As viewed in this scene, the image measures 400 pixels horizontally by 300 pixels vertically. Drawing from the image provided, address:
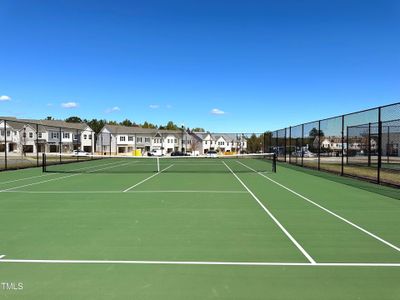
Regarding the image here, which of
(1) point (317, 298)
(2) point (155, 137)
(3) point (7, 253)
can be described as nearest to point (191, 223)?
(3) point (7, 253)

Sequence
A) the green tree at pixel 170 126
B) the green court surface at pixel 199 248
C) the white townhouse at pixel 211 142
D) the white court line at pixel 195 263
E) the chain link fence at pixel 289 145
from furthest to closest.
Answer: the green tree at pixel 170 126 → the white townhouse at pixel 211 142 → the chain link fence at pixel 289 145 → the white court line at pixel 195 263 → the green court surface at pixel 199 248

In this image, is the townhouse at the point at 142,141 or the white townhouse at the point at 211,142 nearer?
the townhouse at the point at 142,141

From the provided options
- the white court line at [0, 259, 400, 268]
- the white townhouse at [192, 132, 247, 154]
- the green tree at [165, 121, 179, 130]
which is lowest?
the white court line at [0, 259, 400, 268]

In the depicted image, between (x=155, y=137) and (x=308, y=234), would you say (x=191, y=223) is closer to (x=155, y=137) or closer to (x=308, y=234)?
(x=308, y=234)

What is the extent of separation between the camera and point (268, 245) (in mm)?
6176

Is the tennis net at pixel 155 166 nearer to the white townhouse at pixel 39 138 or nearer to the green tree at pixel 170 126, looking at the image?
the white townhouse at pixel 39 138

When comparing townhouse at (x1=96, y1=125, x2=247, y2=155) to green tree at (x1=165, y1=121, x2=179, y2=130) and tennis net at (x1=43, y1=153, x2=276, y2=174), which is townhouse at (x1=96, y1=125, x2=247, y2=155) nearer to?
green tree at (x1=165, y1=121, x2=179, y2=130)

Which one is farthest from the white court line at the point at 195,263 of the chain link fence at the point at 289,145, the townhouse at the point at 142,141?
the townhouse at the point at 142,141

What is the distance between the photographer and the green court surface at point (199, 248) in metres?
4.39

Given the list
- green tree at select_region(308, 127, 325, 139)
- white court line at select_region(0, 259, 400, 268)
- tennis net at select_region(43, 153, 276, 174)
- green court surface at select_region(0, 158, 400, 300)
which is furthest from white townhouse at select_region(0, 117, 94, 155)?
white court line at select_region(0, 259, 400, 268)

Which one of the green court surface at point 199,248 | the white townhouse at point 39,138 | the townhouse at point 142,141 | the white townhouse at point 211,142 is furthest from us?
the white townhouse at point 211,142

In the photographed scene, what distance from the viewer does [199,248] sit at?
19.7ft

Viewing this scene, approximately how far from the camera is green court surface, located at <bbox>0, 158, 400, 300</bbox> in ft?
14.4

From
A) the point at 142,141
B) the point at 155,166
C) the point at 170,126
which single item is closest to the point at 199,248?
the point at 155,166
